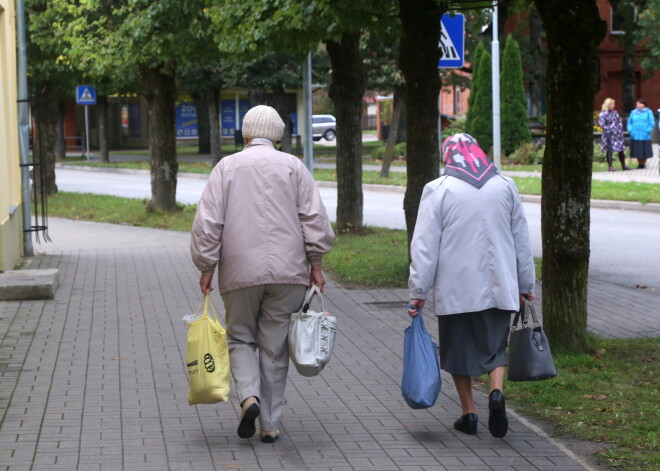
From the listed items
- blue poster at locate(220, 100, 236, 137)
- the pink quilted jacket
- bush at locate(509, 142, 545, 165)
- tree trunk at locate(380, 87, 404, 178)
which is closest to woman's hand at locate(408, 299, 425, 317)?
the pink quilted jacket

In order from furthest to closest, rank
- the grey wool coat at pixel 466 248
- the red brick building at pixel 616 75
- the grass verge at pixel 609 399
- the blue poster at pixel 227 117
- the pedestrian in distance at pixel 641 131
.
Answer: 1. the blue poster at pixel 227 117
2. the red brick building at pixel 616 75
3. the pedestrian in distance at pixel 641 131
4. the grey wool coat at pixel 466 248
5. the grass verge at pixel 609 399

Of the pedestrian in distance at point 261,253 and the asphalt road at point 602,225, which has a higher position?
the pedestrian in distance at point 261,253

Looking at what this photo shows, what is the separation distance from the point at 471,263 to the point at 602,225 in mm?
12666

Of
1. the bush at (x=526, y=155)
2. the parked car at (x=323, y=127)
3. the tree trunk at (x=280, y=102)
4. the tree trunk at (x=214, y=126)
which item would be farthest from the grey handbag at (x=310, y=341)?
the parked car at (x=323, y=127)

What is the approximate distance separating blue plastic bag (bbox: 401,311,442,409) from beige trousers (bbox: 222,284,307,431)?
0.64 metres

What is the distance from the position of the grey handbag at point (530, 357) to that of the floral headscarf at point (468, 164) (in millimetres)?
856

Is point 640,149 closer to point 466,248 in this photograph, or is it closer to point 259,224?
point 466,248

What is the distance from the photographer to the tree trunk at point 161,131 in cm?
2012

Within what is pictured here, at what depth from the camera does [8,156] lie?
46.9 feet

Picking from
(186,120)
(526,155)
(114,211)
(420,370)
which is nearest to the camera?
(420,370)

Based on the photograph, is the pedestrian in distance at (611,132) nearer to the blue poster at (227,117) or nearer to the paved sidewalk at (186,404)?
the paved sidewalk at (186,404)

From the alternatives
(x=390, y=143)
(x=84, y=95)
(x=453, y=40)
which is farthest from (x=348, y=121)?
(x=84, y=95)

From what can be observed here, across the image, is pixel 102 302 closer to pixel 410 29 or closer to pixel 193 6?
pixel 410 29

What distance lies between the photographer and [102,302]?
36.4 feet
